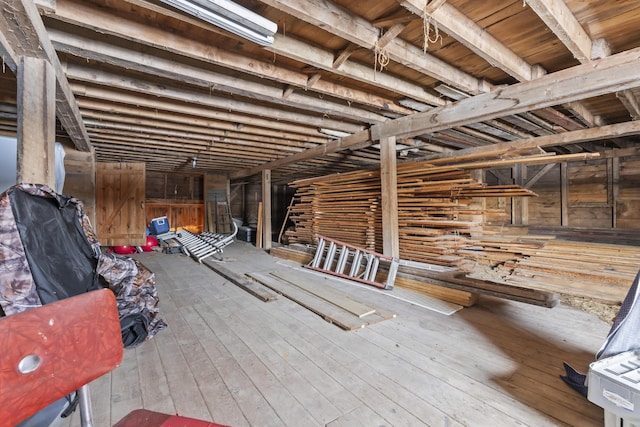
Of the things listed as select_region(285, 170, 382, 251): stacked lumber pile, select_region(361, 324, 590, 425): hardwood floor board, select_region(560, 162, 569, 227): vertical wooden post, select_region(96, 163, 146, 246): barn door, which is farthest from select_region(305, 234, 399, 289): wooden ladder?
select_region(560, 162, 569, 227): vertical wooden post

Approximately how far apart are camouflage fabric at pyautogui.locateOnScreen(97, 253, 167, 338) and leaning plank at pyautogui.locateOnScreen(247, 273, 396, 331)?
1.44 meters

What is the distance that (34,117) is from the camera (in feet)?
7.47

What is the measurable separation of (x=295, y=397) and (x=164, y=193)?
1012 cm

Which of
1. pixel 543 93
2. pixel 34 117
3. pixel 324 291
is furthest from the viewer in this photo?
pixel 324 291

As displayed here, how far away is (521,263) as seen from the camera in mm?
4309

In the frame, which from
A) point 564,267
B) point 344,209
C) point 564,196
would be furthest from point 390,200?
point 564,196

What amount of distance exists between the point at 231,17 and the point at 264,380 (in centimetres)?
239

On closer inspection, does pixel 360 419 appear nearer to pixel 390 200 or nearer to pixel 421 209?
pixel 390 200

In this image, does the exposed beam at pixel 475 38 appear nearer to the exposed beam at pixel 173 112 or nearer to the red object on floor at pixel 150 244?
the exposed beam at pixel 173 112

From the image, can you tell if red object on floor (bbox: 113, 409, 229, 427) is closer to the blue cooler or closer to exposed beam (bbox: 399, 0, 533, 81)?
exposed beam (bbox: 399, 0, 533, 81)

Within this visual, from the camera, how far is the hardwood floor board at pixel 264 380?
61.6 inches

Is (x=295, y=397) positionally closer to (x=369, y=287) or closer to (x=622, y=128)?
(x=369, y=287)

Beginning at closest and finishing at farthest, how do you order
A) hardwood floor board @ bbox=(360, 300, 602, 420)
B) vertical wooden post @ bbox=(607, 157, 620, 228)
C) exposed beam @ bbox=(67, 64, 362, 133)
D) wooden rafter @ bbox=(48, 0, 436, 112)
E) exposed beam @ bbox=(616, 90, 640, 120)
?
hardwood floor board @ bbox=(360, 300, 602, 420), wooden rafter @ bbox=(48, 0, 436, 112), exposed beam @ bbox=(67, 64, 362, 133), exposed beam @ bbox=(616, 90, 640, 120), vertical wooden post @ bbox=(607, 157, 620, 228)

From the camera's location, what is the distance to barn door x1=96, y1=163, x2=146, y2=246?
7645mm
